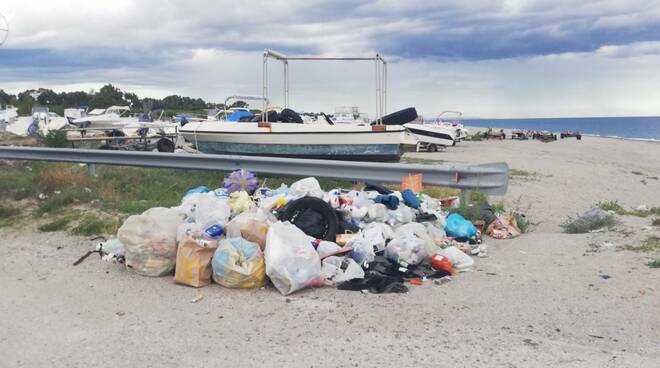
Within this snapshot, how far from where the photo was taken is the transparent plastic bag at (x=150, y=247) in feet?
17.0

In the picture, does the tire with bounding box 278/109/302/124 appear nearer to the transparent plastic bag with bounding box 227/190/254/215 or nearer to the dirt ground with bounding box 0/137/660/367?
the transparent plastic bag with bounding box 227/190/254/215

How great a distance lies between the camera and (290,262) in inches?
187

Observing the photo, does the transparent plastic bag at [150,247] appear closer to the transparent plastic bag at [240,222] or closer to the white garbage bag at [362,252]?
the transparent plastic bag at [240,222]

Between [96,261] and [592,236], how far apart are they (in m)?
5.19

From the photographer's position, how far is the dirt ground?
3.48m

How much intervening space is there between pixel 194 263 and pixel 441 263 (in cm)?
218

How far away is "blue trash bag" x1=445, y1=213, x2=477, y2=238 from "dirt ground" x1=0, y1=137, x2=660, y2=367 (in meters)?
0.55

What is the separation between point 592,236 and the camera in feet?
20.6

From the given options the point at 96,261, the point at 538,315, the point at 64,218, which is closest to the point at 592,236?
the point at 538,315

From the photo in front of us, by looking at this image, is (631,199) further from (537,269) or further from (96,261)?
(96,261)

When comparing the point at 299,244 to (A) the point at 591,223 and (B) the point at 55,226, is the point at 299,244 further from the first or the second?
(A) the point at 591,223

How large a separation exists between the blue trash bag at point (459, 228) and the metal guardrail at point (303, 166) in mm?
1067

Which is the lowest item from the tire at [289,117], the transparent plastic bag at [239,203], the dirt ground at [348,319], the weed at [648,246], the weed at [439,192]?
the dirt ground at [348,319]

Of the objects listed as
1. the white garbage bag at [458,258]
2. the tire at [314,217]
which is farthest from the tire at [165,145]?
the white garbage bag at [458,258]
